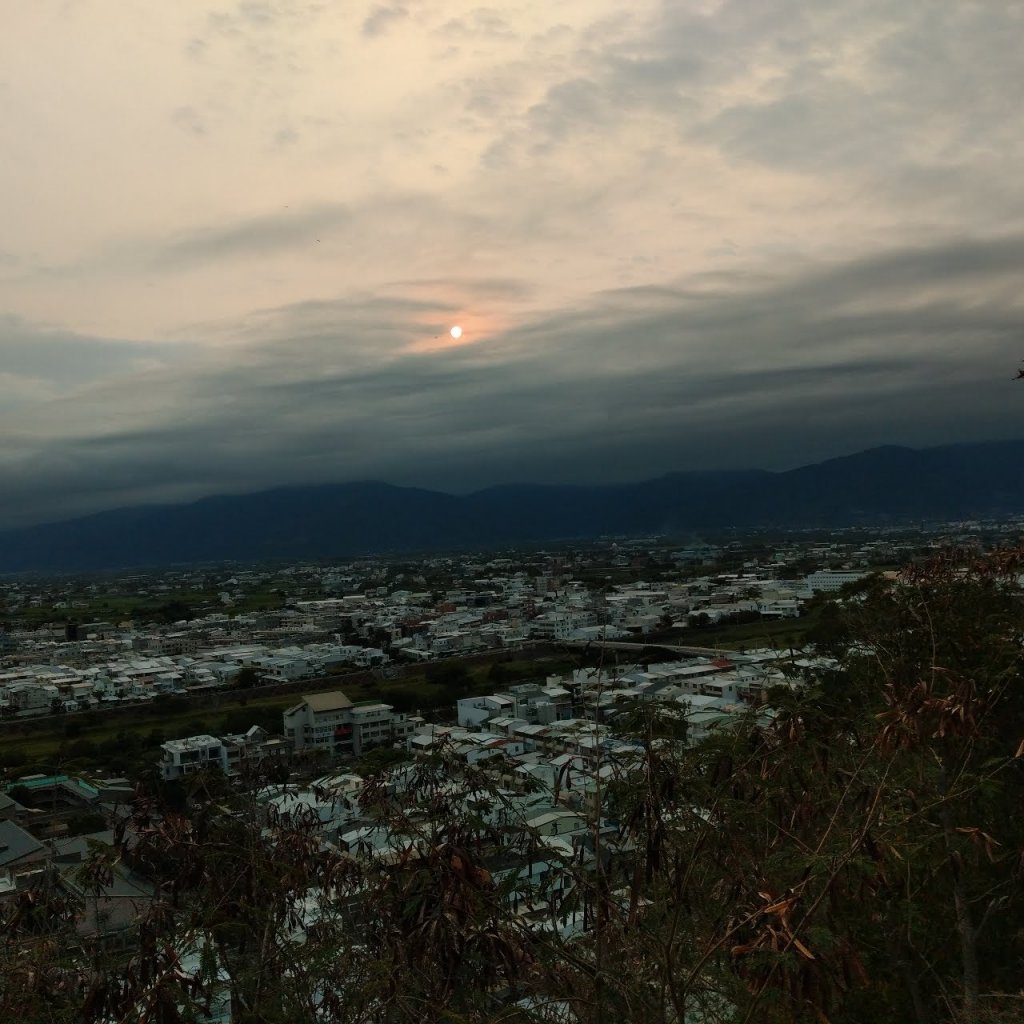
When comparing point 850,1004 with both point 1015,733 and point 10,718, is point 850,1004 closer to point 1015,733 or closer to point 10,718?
point 1015,733

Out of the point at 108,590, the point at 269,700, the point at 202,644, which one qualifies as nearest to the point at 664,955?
the point at 269,700

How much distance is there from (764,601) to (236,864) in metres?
44.1

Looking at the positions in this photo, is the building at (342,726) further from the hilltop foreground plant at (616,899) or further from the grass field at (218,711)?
the hilltop foreground plant at (616,899)

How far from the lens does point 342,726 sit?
2472 centimetres

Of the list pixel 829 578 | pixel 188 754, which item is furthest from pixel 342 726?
pixel 829 578

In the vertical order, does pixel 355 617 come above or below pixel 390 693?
below

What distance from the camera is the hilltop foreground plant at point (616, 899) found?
266cm

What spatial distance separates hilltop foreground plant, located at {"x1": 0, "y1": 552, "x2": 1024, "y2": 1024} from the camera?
8.74ft

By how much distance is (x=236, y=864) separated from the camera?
4.05 meters

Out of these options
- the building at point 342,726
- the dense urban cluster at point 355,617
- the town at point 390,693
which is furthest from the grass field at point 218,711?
the building at point 342,726

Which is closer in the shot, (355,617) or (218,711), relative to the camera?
(218,711)

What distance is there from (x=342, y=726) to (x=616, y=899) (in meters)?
22.3

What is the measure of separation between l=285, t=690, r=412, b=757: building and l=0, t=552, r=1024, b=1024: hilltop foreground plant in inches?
778

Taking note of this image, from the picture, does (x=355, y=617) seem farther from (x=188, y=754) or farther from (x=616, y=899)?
(x=616, y=899)
